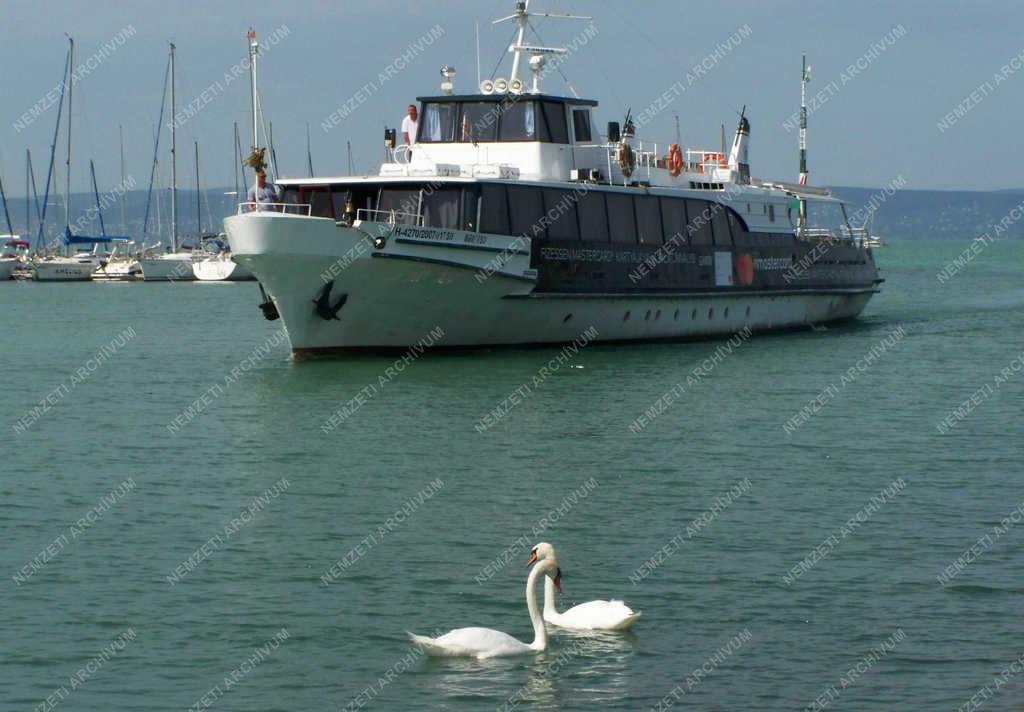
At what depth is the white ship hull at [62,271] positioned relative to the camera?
92.6m

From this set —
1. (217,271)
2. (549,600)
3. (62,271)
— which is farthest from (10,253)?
(549,600)

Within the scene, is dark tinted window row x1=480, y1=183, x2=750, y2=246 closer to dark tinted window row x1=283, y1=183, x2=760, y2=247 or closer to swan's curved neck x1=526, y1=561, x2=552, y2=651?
dark tinted window row x1=283, y1=183, x2=760, y2=247

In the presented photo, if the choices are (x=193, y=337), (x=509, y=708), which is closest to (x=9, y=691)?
(x=509, y=708)

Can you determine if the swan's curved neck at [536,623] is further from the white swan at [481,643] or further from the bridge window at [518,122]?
the bridge window at [518,122]

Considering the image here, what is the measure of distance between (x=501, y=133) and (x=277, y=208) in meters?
5.77

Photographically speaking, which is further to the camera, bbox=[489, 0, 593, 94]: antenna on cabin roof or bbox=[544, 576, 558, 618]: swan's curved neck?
bbox=[489, 0, 593, 94]: antenna on cabin roof

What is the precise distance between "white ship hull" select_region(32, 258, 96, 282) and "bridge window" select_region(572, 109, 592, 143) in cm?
6140

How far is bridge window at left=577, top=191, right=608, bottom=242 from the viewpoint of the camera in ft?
116

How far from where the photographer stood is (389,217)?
3250cm

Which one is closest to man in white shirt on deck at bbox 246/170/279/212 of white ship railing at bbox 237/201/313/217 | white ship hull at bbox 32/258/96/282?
white ship railing at bbox 237/201/313/217

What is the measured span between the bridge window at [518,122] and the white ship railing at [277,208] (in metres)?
5.14

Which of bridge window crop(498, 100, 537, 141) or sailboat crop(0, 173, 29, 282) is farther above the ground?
bridge window crop(498, 100, 537, 141)

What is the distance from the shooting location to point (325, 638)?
13281 mm

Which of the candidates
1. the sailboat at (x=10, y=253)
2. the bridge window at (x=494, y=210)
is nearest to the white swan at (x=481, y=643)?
the bridge window at (x=494, y=210)
